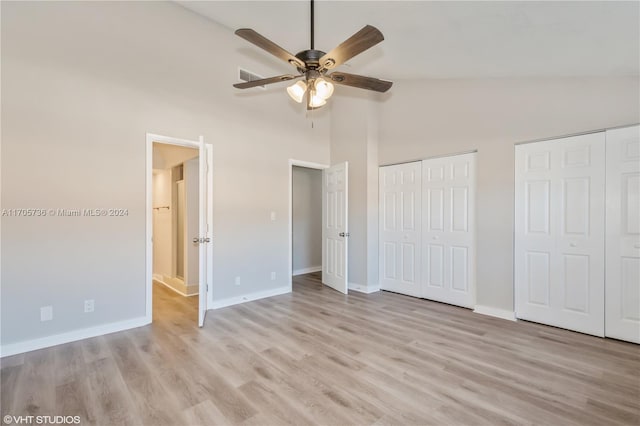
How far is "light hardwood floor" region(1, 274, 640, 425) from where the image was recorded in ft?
6.33

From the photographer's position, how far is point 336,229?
16.7ft

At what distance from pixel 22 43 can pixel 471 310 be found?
575 cm

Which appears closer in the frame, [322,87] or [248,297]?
[322,87]

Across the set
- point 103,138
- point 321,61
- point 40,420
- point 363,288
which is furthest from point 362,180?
point 40,420

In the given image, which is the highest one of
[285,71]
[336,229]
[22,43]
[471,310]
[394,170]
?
[285,71]

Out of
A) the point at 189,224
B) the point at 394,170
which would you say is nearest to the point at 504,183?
the point at 394,170

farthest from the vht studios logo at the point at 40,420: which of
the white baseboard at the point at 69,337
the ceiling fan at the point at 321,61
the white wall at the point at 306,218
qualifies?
the white wall at the point at 306,218

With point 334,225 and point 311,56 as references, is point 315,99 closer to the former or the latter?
point 311,56

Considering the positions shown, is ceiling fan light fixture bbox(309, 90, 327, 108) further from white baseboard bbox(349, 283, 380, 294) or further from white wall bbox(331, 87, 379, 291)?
white baseboard bbox(349, 283, 380, 294)

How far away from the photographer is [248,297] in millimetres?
4398

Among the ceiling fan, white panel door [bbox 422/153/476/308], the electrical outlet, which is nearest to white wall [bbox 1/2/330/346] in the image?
the electrical outlet

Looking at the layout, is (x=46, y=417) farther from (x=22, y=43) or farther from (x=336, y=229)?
(x=336, y=229)

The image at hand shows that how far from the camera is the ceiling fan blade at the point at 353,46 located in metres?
1.97

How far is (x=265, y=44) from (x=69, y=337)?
3.38 metres
